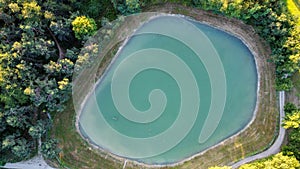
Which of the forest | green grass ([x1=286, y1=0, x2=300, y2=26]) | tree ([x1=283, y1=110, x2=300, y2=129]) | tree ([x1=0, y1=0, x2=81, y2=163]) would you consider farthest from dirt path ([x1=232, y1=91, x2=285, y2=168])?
tree ([x1=0, y1=0, x2=81, y2=163])

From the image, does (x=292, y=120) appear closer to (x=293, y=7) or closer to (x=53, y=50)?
(x=293, y=7)

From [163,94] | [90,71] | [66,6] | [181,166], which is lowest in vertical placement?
[181,166]

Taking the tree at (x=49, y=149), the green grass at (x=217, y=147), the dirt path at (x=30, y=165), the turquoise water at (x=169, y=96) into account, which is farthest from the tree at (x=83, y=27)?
the dirt path at (x=30, y=165)

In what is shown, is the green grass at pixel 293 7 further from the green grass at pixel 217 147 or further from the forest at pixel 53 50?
the green grass at pixel 217 147

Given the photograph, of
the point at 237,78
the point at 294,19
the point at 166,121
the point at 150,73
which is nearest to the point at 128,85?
the point at 150,73

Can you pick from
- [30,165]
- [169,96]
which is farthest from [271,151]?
[30,165]

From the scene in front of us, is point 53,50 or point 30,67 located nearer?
point 30,67

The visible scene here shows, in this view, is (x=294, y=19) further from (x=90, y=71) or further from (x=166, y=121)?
(x=90, y=71)
